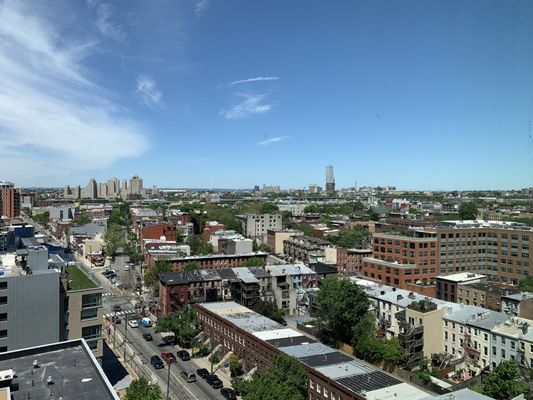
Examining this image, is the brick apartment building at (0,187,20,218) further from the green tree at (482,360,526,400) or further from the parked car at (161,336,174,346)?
the green tree at (482,360,526,400)

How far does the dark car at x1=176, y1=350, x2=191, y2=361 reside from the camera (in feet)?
110

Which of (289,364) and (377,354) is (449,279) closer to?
(377,354)

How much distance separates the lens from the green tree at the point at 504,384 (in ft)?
70.7

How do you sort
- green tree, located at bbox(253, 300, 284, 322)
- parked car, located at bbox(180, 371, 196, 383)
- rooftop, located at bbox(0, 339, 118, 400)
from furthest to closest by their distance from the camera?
green tree, located at bbox(253, 300, 284, 322)
parked car, located at bbox(180, 371, 196, 383)
rooftop, located at bbox(0, 339, 118, 400)

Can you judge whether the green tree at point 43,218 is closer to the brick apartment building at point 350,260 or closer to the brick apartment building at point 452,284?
the brick apartment building at point 350,260

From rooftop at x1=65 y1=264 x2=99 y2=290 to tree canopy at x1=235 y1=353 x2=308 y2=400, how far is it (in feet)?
35.6

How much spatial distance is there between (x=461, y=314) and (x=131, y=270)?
46.8 metres

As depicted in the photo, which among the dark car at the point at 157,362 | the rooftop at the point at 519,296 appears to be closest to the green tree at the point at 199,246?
the dark car at the point at 157,362

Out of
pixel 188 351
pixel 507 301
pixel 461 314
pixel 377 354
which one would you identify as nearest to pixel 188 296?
pixel 188 351

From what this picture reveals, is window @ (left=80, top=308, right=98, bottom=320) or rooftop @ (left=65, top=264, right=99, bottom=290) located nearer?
window @ (left=80, top=308, right=98, bottom=320)

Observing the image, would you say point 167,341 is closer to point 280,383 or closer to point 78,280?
point 78,280

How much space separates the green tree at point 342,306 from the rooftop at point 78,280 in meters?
16.6

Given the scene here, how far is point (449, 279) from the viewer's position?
4316 cm

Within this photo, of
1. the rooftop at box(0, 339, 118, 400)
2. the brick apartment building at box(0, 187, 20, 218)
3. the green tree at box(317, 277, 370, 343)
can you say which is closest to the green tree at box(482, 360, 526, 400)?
the green tree at box(317, 277, 370, 343)
